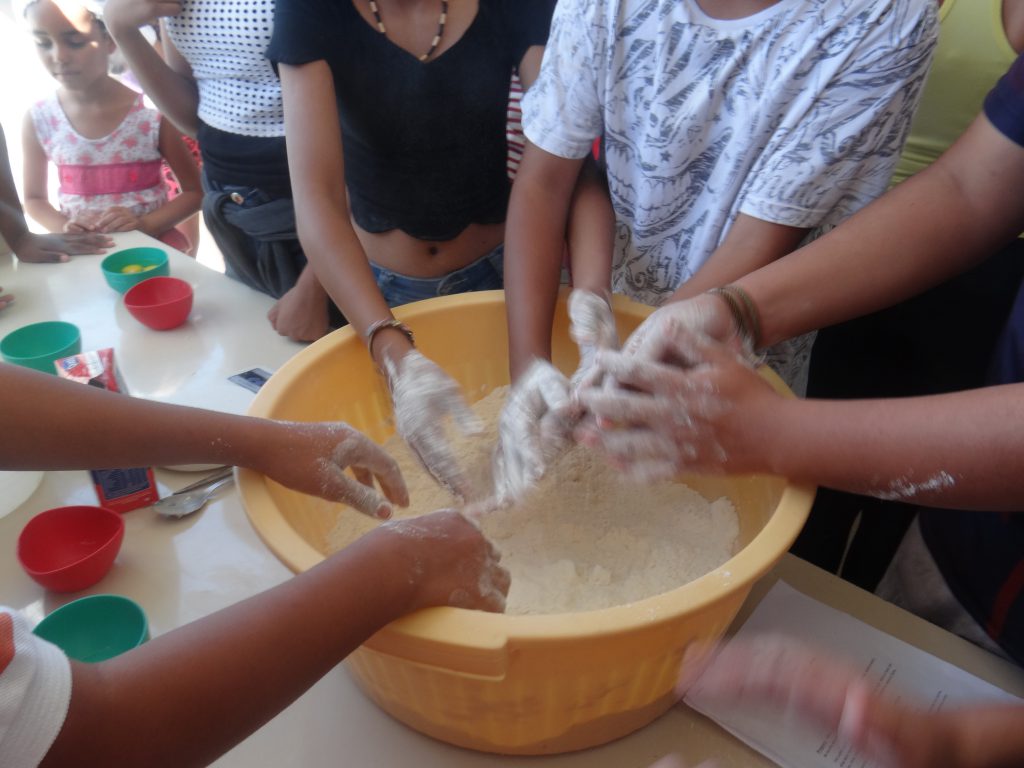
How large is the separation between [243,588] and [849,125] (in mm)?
936

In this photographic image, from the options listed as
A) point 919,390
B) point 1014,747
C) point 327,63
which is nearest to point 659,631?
point 1014,747

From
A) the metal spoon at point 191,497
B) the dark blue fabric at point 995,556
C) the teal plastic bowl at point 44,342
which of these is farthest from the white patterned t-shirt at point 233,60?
the dark blue fabric at point 995,556

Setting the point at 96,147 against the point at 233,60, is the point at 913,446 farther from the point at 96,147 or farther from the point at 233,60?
the point at 96,147

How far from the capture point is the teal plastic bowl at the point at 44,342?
3.75ft

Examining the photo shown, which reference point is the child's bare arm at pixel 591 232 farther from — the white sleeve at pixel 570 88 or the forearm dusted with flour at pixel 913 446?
the forearm dusted with flour at pixel 913 446

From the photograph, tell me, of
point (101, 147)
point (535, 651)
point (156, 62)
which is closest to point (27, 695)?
point (535, 651)

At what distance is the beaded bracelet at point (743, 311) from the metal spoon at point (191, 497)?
73 cm

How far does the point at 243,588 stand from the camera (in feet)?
2.71

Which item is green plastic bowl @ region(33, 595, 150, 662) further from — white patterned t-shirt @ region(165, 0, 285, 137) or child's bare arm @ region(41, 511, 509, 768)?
white patterned t-shirt @ region(165, 0, 285, 137)

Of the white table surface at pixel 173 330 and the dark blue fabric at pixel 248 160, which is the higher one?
the dark blue fabric at pixel 248 160

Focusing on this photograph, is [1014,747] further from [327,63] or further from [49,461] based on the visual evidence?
[327,63]

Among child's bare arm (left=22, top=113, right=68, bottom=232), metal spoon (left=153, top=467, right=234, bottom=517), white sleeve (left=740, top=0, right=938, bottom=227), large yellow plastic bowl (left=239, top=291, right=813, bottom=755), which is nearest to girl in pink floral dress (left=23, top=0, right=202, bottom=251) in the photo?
child's bare arm (left=22, top=113, right=68, bottom=232)

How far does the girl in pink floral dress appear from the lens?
2141 mm

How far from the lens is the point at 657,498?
981mm
